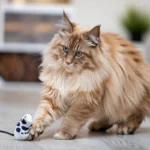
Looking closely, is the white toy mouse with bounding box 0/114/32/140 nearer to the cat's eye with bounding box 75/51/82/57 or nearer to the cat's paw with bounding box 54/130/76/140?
the cat's paw with bounding box 54/130/76/140

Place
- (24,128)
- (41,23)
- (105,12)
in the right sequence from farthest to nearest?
1. (41,23)
2. (105,12)
3. (24,128)

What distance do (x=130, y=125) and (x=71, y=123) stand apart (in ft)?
1.32

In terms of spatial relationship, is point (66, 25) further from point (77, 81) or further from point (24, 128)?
point (24, 128)

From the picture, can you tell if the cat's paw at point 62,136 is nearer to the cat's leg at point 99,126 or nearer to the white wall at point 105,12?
the cat's leg at point 99,126

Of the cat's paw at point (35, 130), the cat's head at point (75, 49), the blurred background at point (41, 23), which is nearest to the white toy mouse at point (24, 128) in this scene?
the cat's paw at point (35, 130)

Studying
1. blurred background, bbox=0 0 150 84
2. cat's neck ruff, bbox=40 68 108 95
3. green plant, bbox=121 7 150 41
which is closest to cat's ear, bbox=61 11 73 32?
cat's neck ruff, bbox=40 68 108 95

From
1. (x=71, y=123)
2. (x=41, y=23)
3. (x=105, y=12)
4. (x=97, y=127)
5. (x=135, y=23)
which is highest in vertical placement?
(x=105, y=12)

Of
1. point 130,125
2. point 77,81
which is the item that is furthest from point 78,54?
point 130,125

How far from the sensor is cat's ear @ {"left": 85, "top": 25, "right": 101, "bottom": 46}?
1977mm

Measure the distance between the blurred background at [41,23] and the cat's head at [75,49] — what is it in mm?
4012

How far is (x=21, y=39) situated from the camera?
666cm

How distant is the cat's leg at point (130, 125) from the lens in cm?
221

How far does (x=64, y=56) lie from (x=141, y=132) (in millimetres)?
667

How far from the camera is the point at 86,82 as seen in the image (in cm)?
201
